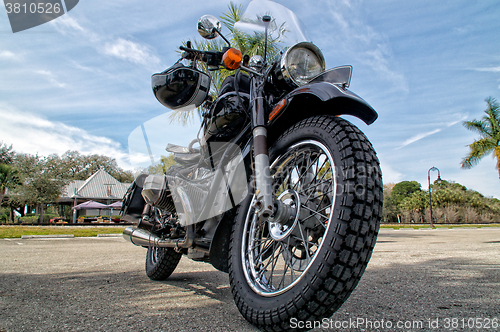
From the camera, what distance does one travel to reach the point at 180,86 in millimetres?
2184

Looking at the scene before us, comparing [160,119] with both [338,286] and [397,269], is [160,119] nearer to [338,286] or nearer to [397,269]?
[338,286]

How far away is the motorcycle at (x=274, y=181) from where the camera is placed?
1197mm

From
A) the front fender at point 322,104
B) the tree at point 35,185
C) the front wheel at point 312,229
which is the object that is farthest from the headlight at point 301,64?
the tree at point 35,185

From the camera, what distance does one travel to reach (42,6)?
3547mm

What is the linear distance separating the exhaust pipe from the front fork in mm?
761

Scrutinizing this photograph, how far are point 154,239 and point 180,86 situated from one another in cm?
124

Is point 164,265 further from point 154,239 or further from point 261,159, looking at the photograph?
point 261,159

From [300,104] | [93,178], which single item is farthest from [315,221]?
[93,178]

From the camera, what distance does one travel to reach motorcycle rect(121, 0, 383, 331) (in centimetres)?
120

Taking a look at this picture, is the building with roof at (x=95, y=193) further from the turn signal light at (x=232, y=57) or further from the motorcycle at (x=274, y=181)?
the turn signal light at (x=232, y=57)

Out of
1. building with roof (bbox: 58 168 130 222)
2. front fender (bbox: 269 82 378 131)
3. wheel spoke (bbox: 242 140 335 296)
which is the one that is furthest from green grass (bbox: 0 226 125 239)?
building with roof (bbox: 58 168 130 222)

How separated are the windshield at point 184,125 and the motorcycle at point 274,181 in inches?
0.4

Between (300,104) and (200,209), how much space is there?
992mm

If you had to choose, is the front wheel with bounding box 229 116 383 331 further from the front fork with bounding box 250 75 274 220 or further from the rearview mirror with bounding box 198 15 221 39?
the rearview mirror with bounding box 198 15 221 39
